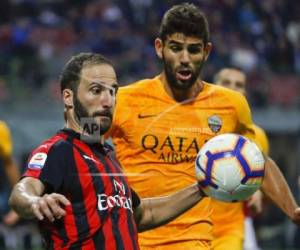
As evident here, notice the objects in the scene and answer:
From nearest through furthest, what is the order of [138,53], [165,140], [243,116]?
[165,140] < [243,116] < [138,53]

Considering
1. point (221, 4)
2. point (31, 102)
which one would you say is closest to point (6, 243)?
point (31, 102)

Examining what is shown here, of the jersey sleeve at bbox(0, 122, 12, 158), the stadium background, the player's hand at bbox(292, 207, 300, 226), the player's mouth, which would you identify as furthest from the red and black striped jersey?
the stadium background

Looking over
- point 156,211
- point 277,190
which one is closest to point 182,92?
point 277,190

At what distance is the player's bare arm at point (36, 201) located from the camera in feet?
13.0

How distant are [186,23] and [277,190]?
4.15 ft

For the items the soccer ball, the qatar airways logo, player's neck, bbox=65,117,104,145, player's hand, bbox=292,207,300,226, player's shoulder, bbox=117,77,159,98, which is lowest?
player's hand, bbox=292,207,300,226

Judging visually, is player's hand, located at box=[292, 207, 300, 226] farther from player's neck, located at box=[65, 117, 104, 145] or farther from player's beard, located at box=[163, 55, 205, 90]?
player's neck, located at box=[65, 117, 104, 145]

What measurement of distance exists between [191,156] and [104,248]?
1.80 meters

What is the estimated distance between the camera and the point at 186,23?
6.10 m

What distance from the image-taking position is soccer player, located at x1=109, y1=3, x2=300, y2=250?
6.14m

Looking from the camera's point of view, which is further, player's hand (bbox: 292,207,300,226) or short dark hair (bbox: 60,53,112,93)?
player's hand (bbox: 292,207,300,226)

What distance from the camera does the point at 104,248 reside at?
4.54 m

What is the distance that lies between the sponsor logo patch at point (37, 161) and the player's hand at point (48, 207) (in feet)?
1.32

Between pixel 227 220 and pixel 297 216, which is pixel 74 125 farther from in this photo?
pixel 227 220
